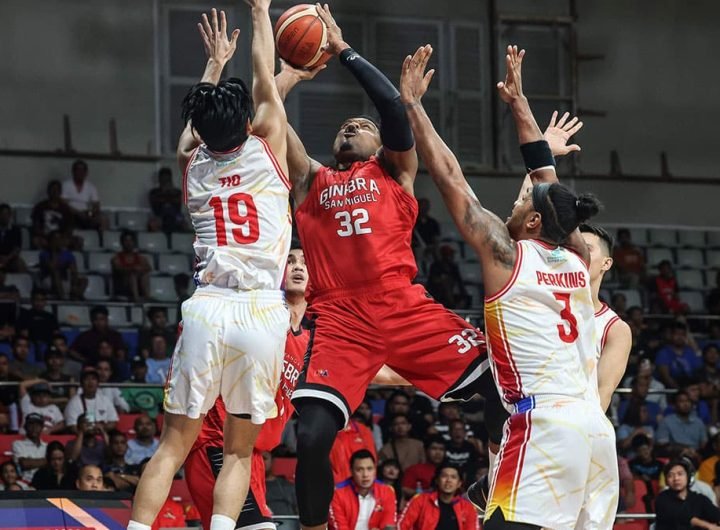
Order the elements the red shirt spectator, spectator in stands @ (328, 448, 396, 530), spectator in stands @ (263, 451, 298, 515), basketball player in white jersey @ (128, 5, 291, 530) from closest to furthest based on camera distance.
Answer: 1. basketball player in white jersey @ (128, 5, 291, 530)
2. spectator in stands @ (328, 448, 396, 530)
3. the red shirt spectator
4. spectator in stands @ (263, 451, 298, 515)

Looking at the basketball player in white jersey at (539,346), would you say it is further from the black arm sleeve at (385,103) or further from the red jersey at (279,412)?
the red jersey at (279,412)

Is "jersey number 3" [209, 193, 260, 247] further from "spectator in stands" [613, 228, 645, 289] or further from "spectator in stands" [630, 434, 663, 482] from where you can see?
→ "spectator in stands" [613, 228, 645, 289]

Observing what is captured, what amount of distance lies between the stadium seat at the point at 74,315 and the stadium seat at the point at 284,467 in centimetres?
424

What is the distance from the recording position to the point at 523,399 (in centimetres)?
604

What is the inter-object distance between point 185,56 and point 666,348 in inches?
328

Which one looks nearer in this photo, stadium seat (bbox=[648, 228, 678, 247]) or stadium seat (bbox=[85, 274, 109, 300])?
stadium seat (bbox=[85, 274, 109, 300])

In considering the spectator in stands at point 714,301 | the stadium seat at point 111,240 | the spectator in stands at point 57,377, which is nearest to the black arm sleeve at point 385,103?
the spectator in stands at point 57,377

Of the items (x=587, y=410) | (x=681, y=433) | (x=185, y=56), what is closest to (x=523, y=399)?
(x=587, y=410)

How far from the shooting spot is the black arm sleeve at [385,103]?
702 cm

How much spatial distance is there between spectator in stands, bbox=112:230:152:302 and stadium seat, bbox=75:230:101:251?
67 cm

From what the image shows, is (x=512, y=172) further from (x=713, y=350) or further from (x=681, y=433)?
(x=681, y=433)

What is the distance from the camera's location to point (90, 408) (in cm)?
1373

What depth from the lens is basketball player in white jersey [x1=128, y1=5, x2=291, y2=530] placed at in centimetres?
629

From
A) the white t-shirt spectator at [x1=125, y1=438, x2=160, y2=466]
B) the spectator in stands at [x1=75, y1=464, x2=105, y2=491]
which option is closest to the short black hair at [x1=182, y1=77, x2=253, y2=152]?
the spectator in stands at [x1=75, y1=464, x2=105, y2=491]
